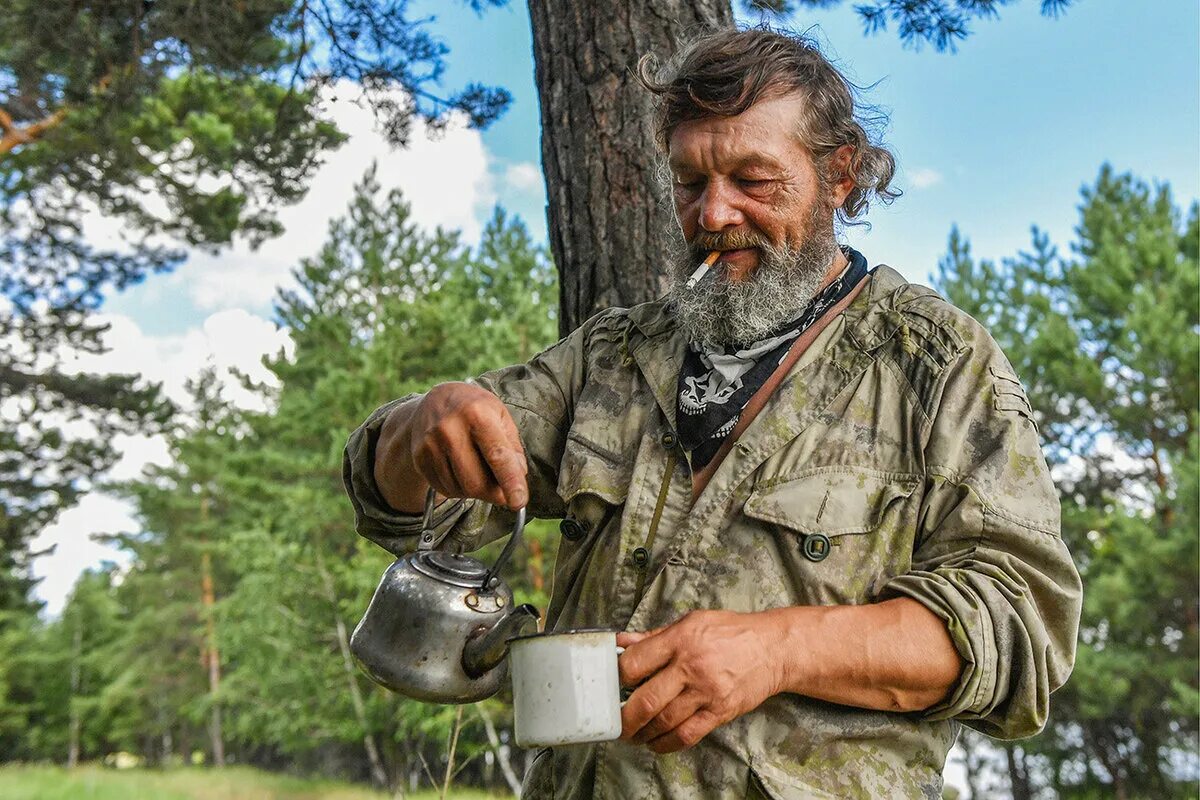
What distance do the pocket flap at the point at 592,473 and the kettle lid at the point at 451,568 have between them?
0.94ft

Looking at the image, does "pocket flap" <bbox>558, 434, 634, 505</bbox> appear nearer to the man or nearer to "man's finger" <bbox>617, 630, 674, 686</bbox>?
the man

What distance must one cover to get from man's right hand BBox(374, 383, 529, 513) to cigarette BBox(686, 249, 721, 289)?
0.53 meters

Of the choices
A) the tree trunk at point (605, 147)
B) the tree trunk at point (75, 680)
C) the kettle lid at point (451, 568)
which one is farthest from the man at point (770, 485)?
the tree trunk at point (75, 680)

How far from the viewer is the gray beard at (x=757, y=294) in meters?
2.11

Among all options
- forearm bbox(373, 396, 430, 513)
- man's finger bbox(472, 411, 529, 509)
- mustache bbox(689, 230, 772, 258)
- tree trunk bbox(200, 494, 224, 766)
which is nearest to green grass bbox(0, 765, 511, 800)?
tree trunk bbox(200, 494, 224, 766)

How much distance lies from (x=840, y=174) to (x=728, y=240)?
339 mm

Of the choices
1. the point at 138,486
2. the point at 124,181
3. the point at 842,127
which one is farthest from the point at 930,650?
the point at 138,486

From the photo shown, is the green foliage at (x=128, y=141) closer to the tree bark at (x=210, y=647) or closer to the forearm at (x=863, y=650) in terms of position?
the forearm at (x=863, y=650)

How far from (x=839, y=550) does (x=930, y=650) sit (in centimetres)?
23

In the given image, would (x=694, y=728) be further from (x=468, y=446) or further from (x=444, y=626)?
(x=468, y=446)

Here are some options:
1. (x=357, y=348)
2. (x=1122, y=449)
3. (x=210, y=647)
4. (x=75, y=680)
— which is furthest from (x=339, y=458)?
(x=75, y=680)

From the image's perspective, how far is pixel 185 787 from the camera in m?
29.9

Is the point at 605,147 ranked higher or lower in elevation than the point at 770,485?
higher

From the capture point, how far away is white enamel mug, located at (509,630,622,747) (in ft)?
5.10
